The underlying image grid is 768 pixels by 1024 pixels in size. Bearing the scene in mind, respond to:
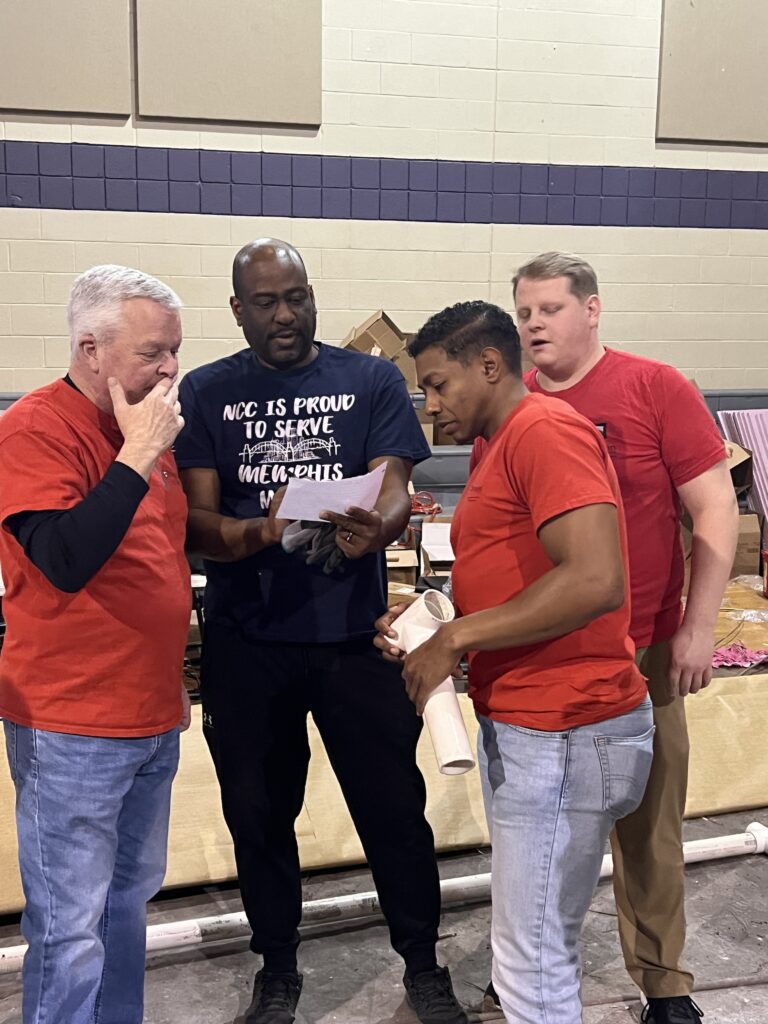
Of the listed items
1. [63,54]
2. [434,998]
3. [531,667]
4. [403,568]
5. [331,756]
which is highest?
[63,54]

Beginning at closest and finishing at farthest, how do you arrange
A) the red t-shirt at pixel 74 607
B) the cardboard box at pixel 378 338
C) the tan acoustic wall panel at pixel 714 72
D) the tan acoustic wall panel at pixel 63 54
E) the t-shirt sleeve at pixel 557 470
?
the t-shirt sleeve at pixel 557 470 < the red t-shirt at pixel 74 607 < the tan acoustic wall panel at pixel 63 54 < the cardboard box at pixel 378 338 < the tan acoustic wall panel at pixel 714 72

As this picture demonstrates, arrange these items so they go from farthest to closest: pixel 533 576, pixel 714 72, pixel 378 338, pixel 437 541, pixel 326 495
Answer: pixel 714 72, pixel 378 338, pixel 437 541, pixel 326 495, pixel 533 576

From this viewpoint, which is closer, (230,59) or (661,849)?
(661,849)

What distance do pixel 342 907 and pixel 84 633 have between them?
1290mm

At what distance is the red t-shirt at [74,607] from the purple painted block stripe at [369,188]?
4.28 m

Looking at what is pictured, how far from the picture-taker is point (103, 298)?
184 centimetres

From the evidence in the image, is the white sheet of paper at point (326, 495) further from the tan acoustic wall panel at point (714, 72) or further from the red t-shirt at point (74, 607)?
the tan acoustic wall panel at point (714, 72)

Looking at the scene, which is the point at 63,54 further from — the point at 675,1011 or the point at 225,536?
the point at 675,1011

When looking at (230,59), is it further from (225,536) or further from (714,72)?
(225,536)

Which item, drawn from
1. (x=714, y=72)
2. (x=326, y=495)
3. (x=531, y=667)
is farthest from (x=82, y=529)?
(x=714, y=72)

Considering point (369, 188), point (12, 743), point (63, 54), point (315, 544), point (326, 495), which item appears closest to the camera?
point (12, 743)

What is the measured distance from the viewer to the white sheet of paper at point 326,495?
Result: 2.06 metres

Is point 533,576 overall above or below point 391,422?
below

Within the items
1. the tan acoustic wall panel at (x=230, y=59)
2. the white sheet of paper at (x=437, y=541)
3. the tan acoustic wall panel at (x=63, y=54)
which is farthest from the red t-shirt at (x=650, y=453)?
the tan acoustic wall panel at (x=63, y=54)
